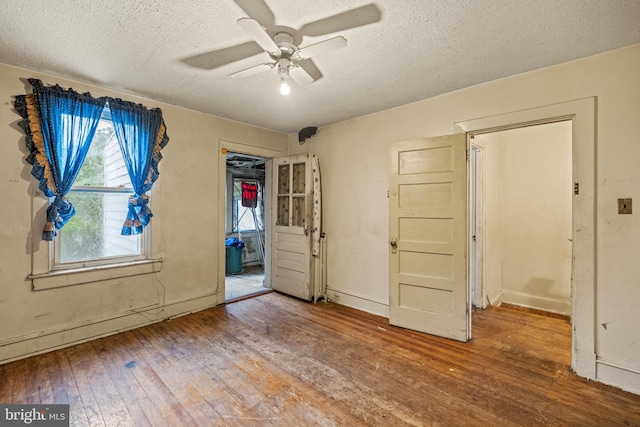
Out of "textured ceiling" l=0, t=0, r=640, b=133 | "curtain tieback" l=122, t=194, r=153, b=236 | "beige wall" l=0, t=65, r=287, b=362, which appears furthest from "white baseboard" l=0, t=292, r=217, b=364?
"textured ceiling" l=0, t=0, r=640, b=133

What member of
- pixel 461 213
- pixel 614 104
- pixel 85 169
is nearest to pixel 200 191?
pixel 85 169

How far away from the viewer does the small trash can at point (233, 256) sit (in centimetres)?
561

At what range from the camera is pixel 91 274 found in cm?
275

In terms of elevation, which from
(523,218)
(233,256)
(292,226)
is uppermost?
(523,218)

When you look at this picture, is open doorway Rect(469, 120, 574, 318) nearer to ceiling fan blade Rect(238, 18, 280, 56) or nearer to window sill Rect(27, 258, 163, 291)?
ceiling fan blade Rect(238, 18, 280, 56)

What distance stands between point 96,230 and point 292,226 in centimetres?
229

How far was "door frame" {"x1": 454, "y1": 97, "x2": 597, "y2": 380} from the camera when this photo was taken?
216 centimetres

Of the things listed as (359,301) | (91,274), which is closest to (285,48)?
(91,274)

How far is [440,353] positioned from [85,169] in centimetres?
382

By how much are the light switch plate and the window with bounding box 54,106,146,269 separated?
14.4 ft

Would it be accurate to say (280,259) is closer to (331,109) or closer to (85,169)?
(331,109)

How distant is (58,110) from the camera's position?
2.50 meters

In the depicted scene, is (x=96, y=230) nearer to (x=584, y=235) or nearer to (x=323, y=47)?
(x=323, y=47)

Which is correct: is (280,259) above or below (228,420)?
above
